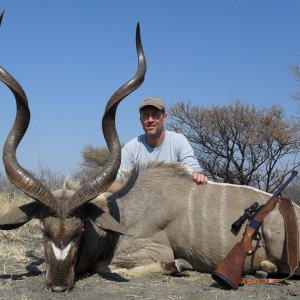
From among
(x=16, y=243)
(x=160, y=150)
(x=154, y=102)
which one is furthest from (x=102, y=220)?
(x=16, y=243)

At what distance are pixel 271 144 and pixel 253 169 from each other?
1.00 metres

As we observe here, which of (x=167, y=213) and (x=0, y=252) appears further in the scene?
(x=0, y=252)

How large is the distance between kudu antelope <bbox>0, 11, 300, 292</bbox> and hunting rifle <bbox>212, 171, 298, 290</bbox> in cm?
24

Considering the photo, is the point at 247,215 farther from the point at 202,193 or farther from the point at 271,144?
the point at 271,144

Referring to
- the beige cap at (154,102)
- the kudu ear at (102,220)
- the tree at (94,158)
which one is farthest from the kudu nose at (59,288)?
the tree at (94,158)

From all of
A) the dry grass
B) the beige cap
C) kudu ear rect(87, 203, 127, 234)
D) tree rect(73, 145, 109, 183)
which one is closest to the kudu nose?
kudu ear rect(87, 203, 127, 234)

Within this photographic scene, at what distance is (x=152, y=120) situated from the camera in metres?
5.33

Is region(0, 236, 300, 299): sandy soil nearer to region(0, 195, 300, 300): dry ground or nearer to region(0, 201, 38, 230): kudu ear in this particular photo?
region(0, 195, 300, 300): dry ground

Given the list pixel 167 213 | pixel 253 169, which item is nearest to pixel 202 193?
pixel 167 213

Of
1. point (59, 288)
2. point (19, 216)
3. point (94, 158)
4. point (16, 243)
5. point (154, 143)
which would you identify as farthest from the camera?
point (94, 158)

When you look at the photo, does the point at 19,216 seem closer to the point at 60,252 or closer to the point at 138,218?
the point at 60,252

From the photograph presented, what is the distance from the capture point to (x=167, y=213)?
438 centimetres

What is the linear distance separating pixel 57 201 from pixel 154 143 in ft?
6.21

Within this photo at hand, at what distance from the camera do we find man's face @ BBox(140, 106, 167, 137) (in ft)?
17.5
